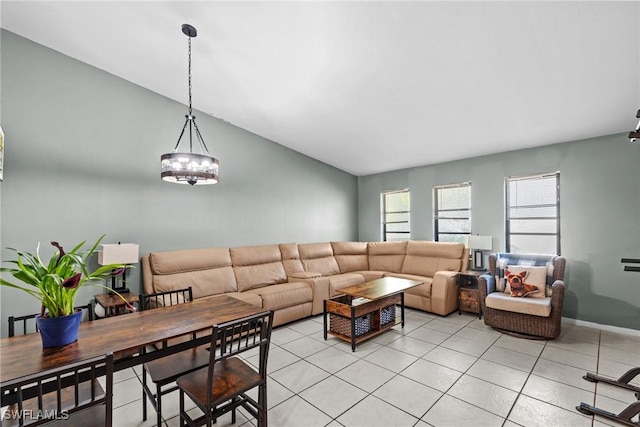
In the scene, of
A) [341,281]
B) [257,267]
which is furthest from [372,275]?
[257,267]

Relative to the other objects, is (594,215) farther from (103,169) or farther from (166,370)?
(103,169)

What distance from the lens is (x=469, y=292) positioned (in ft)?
14.2

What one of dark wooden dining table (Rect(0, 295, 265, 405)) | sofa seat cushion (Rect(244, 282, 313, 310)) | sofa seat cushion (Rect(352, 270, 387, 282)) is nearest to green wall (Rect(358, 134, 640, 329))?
sofa seat cushion (Rect(352, 270, 387, 282))

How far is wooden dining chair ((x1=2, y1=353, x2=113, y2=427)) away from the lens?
1120 mm

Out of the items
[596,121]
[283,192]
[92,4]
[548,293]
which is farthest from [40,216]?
[596,121]

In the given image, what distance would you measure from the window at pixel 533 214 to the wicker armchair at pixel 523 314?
1.38ft

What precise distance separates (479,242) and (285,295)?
3.08 meters

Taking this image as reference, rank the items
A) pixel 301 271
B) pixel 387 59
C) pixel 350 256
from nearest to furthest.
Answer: pixel 387 59
pixel 301 271
pixel 350 256

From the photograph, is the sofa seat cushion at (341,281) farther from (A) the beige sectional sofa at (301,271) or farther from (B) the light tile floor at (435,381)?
(B) the light tile floor at (435,381)

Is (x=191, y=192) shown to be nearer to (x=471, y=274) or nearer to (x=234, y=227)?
(x=234, y=227)

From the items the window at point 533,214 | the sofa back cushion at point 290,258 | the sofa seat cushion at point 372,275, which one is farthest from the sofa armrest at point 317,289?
the window at point 533,214

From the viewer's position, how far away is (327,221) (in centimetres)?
607

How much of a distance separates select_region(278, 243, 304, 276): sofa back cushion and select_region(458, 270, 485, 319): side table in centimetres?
256

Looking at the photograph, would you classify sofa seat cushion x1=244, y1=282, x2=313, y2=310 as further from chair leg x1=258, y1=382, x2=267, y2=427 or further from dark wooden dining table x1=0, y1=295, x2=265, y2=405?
chair leg x1=258, y1=382, x2=267, y2=427
